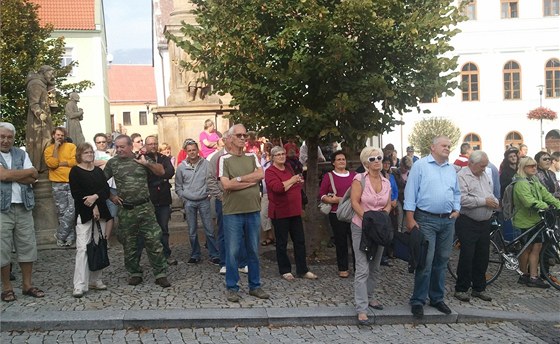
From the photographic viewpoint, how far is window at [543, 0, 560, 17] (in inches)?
1650

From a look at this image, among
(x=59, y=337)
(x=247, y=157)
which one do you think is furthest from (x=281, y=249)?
(x=59, y=337)

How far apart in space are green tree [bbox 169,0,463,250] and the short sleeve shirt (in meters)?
1.22

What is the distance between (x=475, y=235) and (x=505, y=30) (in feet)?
124

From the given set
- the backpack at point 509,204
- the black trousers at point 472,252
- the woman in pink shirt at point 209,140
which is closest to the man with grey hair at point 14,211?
the woman in pink shirt at point 209,140

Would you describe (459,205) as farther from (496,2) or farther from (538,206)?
(496,2)

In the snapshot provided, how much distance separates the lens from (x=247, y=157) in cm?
755

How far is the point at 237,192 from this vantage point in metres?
7.35

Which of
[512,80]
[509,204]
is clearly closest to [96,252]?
[509,204]

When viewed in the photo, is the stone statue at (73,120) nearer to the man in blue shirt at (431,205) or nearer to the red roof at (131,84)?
the man in blue shirt at (431,205)

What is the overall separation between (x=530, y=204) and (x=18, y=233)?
642 centimetres

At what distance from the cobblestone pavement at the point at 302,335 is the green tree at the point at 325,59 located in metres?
2.67

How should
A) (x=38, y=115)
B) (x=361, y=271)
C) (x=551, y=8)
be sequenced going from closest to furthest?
(x=361, y=271)
(x=38, y=115)
(x=551, y=8)

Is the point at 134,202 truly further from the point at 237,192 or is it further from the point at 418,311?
the point at 418,311

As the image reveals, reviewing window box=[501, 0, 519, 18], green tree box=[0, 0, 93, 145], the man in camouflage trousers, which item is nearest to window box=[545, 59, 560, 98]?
window box=[501, 0, 519, 18]
